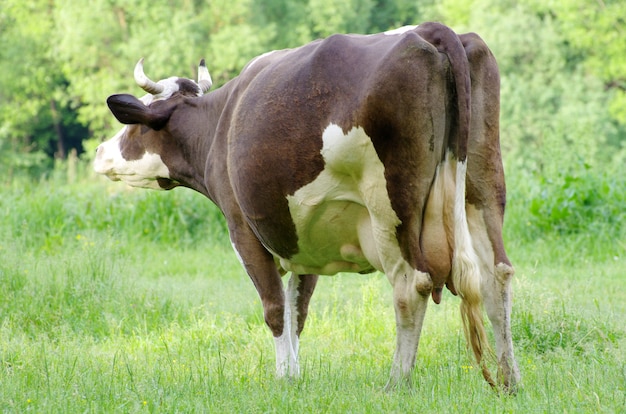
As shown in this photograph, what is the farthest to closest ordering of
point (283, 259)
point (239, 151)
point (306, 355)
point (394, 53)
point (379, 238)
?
1. point (306, 355)
2. point (283, 259)
3. point (239, 151)
4. point (379, 238)
5. point (394, 53)

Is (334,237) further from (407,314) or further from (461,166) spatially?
(461,166)

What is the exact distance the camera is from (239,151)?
5.04 metres

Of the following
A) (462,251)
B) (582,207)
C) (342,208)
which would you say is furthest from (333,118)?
(582,207)

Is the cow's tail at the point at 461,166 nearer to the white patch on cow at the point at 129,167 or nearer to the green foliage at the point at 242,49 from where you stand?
the white patch on cow at the point at 129,167

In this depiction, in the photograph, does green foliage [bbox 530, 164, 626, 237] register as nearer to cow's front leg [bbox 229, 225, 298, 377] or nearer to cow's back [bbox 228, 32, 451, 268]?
cow's front leg [bbox 229, 225, 298, 377]

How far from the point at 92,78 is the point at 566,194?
38.3 m

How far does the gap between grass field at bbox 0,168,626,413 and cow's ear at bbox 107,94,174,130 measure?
1.59 meters

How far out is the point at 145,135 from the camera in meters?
6.32

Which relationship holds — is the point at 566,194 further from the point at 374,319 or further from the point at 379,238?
the point at 379,238

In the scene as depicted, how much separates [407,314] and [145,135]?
2680mm

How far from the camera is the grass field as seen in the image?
14.8 ft

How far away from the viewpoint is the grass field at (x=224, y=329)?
451 centimetres

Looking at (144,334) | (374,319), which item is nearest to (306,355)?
(374,319)

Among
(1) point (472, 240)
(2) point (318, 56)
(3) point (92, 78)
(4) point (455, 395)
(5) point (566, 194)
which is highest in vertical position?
(2) point (318, 56)
